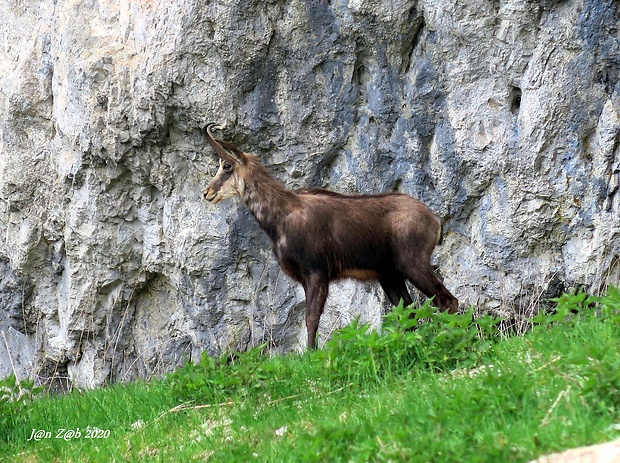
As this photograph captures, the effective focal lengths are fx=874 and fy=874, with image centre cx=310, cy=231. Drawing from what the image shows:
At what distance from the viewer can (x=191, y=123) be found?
28.6 feet

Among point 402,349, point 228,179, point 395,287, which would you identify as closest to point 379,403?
point 402,349

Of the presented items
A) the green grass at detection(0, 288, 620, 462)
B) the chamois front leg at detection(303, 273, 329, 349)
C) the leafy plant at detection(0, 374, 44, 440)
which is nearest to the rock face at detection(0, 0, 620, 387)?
the chamois front leg at detection(303, 273, 329, 349)

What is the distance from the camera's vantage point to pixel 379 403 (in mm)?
4738

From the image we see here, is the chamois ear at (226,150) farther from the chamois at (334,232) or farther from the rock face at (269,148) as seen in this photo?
the rock face at (269,148)

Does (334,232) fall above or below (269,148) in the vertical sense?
below

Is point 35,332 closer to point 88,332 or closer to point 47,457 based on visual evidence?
point 88,332

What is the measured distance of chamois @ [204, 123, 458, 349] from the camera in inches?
299

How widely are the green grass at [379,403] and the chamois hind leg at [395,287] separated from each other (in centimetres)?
156

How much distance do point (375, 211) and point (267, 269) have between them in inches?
71.5

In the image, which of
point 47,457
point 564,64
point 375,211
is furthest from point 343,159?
point 47,457

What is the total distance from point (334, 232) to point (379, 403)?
3.17 meters

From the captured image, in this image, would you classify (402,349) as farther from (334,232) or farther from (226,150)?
(226,150)

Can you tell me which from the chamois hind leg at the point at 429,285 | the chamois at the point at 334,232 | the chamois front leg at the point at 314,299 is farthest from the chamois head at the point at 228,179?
the chamois hind leg at the point at 429,285

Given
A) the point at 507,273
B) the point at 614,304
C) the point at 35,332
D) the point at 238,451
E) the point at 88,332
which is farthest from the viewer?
the point at 35,332
